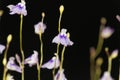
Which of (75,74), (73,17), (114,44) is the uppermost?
(73,17)

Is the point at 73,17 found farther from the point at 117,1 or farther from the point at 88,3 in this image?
the point at 117,1

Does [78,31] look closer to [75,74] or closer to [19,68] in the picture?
[75,74]

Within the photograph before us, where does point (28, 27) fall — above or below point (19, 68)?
above

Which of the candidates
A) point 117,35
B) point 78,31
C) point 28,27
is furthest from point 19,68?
point 117,35

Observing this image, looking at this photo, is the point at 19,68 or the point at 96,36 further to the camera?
the point at 96,36

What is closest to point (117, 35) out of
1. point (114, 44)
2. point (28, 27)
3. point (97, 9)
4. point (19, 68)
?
point (114, 44)

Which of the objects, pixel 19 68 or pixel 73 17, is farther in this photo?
pixel 73 17
